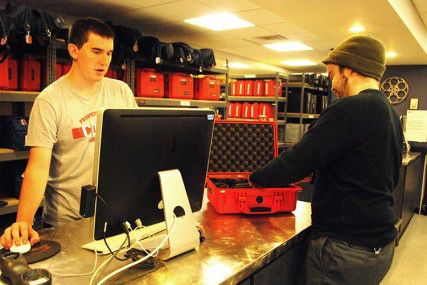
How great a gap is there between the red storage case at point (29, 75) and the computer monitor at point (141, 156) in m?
2.51

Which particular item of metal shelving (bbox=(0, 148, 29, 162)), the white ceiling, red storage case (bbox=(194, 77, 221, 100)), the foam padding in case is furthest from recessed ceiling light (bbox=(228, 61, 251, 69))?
the foam padding in case

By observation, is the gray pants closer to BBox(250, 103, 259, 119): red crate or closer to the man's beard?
the man's beard

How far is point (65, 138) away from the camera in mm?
1577

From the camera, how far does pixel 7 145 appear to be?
3.18 metres

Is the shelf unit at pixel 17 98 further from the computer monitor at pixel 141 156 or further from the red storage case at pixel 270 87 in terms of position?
the red storage case at pixel 270 87

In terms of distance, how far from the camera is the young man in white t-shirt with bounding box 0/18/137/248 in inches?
60.2

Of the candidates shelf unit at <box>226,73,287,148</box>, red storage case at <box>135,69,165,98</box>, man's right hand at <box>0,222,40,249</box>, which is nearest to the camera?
man's right hand at <box>0,222,40,249</box>

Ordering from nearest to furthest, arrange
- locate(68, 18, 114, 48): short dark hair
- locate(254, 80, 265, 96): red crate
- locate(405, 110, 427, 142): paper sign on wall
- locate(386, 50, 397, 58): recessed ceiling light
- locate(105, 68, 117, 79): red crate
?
locate(68, 18, 114, 48): short dark hair < locate(105, 68, 117, 79): red crate < locate(386, 50, 397, 58): recessed ceiling light < locate(405, 110, 427, 142): paper sign on wall < locate(254, 80, 265, 96): red crate

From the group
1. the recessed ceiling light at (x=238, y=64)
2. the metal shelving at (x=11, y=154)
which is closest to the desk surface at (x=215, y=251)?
the metal shelving at (x=11, y=154)

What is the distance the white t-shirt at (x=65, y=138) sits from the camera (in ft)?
5.01

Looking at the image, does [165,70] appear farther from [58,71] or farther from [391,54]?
[391,54]

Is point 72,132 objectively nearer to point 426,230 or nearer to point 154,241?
point 154,241

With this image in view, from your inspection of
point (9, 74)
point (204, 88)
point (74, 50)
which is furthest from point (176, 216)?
point (204, 88)

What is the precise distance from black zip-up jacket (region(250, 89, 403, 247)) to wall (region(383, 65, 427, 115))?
6.18 meters
